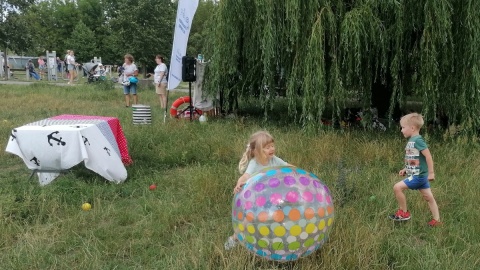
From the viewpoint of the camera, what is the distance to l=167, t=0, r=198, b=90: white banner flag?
9.62 metres

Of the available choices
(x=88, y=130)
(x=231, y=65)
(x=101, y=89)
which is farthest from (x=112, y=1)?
(x=88, y=130)

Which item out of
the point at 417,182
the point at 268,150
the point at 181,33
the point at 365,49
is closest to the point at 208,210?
the point at 268,150

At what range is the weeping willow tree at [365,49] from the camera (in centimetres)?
717

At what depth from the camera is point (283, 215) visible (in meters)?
3.06

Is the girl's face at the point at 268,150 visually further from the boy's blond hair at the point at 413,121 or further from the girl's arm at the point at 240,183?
the boy's blond hair at the point at 413,121

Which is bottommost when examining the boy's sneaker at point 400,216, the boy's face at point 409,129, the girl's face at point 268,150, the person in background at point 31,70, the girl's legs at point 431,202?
the boy's sneaker at point 400,216

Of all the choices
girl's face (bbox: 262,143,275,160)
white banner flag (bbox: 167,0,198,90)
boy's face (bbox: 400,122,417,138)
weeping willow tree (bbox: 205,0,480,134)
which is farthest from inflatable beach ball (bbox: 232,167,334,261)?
white banner flag (bbox: 167,0,198,90)

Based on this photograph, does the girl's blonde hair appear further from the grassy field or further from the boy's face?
the boy's face

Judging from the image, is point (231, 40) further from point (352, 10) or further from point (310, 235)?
point (310, 235)

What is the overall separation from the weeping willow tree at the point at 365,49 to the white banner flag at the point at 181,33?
101 centimetres

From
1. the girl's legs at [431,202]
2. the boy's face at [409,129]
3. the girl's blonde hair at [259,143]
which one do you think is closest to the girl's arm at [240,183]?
the girl's blonde hair at [259,143]

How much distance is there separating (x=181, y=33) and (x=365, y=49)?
4.13 metres

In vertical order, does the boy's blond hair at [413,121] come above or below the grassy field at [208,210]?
above

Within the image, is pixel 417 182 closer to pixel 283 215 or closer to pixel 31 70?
pixel 283 215
